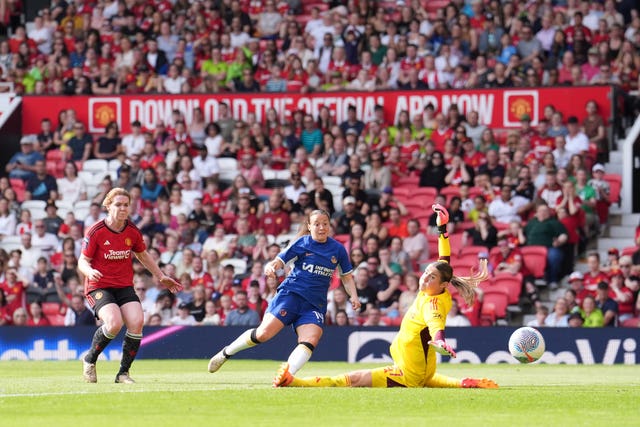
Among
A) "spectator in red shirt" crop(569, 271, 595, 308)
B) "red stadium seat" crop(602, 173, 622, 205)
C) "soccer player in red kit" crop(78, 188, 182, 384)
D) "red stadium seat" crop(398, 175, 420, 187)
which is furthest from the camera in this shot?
"red stadium seat" crop(398, 175, 420, 187)

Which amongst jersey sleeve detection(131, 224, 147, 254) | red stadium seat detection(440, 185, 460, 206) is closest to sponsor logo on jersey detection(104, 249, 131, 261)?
jersey sleeve detection(131, 224, 147, 254)

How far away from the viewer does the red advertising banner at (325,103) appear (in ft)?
89.5

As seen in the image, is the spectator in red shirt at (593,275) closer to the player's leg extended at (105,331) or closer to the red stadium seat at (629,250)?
the red stadium seat at (629,250)

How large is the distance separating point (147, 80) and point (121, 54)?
115cm

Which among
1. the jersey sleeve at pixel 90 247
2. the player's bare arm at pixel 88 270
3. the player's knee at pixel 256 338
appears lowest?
the player's knee at pixel 256 338

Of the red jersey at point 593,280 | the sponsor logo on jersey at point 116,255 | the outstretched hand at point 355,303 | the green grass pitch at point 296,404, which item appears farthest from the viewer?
the red jersey at point 593,280

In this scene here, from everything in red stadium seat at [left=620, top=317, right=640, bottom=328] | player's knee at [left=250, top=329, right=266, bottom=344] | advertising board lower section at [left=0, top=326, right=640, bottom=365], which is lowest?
advertising board lower section at [left=0, top=326, right=640, bottom=365]

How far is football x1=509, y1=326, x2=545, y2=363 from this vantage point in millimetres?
14078

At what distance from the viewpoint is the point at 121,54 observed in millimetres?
31047

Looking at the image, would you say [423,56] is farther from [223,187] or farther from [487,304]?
[487,304]

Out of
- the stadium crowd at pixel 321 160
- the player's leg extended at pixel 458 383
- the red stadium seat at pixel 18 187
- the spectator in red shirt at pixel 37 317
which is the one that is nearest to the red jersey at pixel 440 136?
the stadium crowd at pixel 321 160

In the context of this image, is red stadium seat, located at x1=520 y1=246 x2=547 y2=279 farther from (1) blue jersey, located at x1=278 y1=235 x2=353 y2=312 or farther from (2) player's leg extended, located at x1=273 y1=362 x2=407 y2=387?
(2) player's leg extended, located at x1=273 y1=362 x2=407 y2=387

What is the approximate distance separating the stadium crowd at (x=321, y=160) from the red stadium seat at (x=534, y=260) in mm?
56

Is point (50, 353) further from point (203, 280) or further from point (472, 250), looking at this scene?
point (472, 250)
